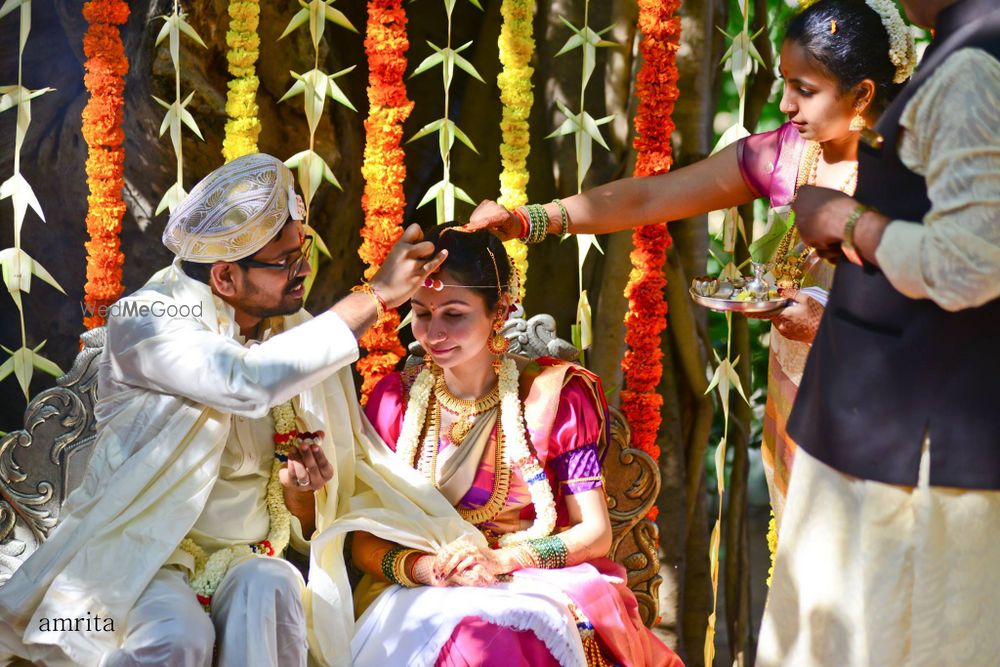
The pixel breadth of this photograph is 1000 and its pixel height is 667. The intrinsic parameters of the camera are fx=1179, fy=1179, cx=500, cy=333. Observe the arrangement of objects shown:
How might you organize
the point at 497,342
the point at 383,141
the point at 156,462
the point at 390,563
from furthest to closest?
the point at 383,141 < the point at 497,342 < the point at 390,563 < the point at 156,462

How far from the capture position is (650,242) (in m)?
4.44

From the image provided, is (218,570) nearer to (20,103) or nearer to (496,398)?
(496,398)

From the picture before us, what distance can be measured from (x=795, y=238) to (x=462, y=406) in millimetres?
1152

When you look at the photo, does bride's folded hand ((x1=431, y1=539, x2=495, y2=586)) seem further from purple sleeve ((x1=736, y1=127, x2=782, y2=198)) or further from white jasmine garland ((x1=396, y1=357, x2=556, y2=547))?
purple sleeve ((x1=736, y1=127, x2=782, y2=198))

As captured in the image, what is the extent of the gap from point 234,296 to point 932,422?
1.93 m

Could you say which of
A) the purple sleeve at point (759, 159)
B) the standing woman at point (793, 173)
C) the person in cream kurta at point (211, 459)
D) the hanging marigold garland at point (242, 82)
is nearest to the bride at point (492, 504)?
the person in cream kurta at point (211, 459)

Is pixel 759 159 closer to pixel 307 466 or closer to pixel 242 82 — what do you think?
pixel 307 466

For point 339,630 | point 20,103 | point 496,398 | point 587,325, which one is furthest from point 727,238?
point 20,103

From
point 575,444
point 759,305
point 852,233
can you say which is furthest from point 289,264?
point 852,233

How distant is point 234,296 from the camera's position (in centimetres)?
335

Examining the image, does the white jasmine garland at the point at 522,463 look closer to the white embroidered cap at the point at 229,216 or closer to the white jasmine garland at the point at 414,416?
the white jasmine garland at the point at 414,416

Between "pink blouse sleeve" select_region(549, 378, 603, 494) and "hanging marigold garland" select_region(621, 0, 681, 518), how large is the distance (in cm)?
69

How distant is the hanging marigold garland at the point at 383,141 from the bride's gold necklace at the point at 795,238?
4.52 feet

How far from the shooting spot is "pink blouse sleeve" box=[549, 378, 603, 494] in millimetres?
3615
